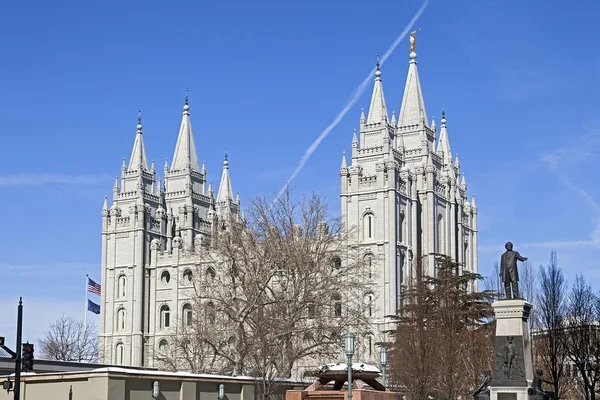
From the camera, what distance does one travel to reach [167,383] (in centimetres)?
2256

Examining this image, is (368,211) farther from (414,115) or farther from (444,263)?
(444,263)

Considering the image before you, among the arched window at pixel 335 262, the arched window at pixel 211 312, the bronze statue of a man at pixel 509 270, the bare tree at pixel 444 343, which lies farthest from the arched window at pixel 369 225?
the bronze statue of a man at pixel 509 270

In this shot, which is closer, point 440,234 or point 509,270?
point 509,270

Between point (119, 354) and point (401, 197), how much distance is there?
111 feet

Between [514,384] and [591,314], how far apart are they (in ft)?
79.5

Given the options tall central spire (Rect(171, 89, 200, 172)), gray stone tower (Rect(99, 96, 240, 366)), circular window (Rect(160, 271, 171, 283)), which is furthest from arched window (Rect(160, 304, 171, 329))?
tall central spire (Rect(171, 89, 200, 172))

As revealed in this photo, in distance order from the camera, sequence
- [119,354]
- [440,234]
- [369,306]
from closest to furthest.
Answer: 1. [369,306]
2. [440,234]
3. [119,354]

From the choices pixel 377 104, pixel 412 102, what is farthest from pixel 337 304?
pixel 412 102

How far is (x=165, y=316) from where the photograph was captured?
94.1 metres

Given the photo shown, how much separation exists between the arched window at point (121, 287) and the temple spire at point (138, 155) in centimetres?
1201

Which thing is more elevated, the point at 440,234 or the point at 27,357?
the point at 440,234

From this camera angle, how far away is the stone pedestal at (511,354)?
22656 mm

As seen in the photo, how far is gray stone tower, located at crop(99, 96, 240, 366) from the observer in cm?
9300

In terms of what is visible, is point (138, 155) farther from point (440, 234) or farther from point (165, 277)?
point (440, 234)
